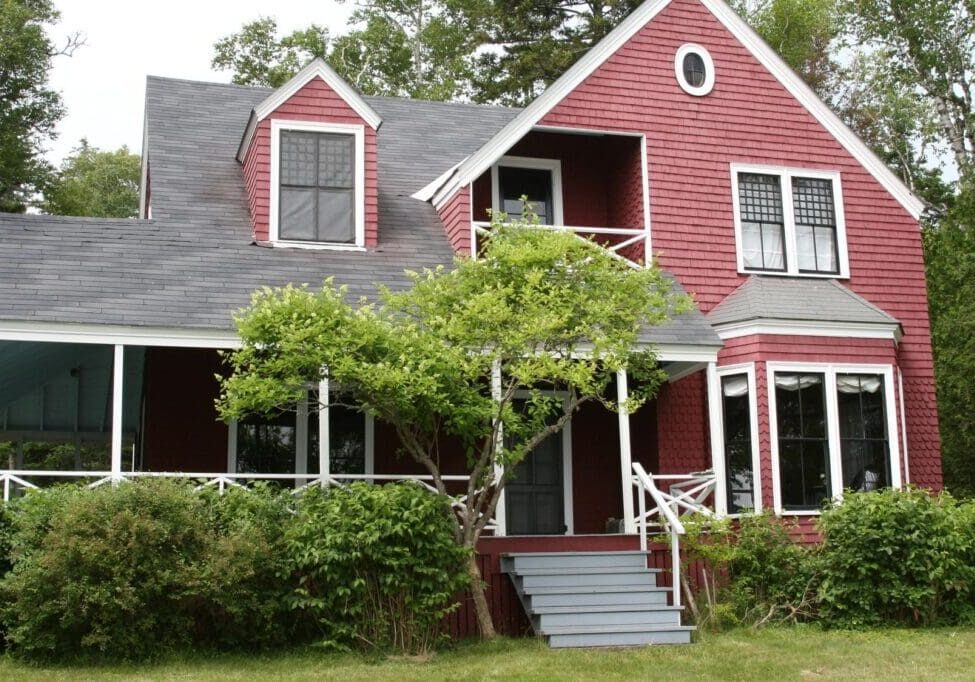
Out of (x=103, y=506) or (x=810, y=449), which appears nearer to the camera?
(x=103, y=506)

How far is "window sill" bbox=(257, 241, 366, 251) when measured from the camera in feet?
49.9

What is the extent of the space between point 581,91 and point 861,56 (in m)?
21.8

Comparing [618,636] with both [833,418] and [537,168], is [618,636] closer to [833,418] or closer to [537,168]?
[833,418]

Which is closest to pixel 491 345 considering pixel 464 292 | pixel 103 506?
pixel 464 292

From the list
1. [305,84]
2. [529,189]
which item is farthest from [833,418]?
[305,84]

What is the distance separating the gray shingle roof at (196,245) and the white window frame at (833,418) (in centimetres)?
111

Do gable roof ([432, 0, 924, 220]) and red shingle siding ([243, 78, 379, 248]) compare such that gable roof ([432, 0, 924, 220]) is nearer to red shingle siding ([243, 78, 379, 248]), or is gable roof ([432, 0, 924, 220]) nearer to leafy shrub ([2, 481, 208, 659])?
red shingle siding ([243, 78, 379, 248])

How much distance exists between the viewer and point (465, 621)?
484 inches

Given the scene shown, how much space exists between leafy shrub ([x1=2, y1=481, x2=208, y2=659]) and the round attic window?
9.57m

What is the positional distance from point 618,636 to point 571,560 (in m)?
1.48

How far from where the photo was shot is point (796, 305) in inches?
597

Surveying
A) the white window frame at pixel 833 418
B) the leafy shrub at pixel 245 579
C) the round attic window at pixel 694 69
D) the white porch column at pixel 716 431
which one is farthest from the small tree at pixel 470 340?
the round attic window at pixel 694 69

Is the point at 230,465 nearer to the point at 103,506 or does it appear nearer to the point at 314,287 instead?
the point at 314,287

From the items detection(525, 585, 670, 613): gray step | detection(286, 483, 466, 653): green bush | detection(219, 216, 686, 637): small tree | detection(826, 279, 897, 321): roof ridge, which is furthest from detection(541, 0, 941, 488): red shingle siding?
detection(286, 483, 466, 653): green bush
